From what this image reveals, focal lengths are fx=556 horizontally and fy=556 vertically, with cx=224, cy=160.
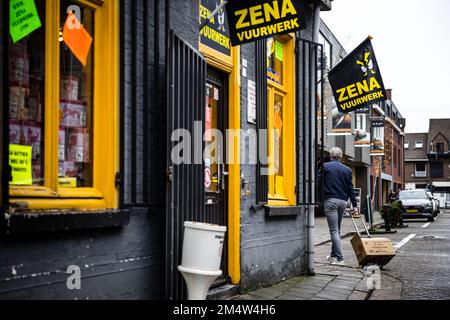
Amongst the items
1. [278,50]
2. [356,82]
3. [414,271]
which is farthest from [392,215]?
[278,50]

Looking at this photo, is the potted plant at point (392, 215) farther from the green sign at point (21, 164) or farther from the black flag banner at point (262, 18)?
the green sign at point (21, 164)

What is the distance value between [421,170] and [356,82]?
71906 millimetres

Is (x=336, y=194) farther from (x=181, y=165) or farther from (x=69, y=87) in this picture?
(x=69, y=87)

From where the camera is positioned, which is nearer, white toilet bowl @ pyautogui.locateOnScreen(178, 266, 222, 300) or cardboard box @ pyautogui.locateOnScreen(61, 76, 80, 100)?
cardboard box @ pyautogui.locateOnScreen(61, 76, 80, 100)

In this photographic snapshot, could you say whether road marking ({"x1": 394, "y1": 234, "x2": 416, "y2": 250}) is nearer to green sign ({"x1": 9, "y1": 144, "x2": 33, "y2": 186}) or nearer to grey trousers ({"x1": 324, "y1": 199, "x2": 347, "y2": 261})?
grey trousers ({"x1": 324, "y1": 199, "x2": 347, "y2": 261})

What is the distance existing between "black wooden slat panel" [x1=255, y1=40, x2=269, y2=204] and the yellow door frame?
537mm

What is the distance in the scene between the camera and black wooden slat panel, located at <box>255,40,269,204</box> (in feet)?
24.2

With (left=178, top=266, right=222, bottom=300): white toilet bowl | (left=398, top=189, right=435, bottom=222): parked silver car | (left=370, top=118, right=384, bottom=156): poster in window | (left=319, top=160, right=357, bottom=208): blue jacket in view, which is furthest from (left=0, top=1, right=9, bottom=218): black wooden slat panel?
(left=398, top=189, right=435, bottom=222): parked silver car

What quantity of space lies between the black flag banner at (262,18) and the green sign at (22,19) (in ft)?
8.07

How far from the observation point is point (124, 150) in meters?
4.88

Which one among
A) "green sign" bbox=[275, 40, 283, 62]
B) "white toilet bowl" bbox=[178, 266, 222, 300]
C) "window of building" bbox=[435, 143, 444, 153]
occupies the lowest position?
"white toilet bowl" bbox=[178, 266, 222, 300]
